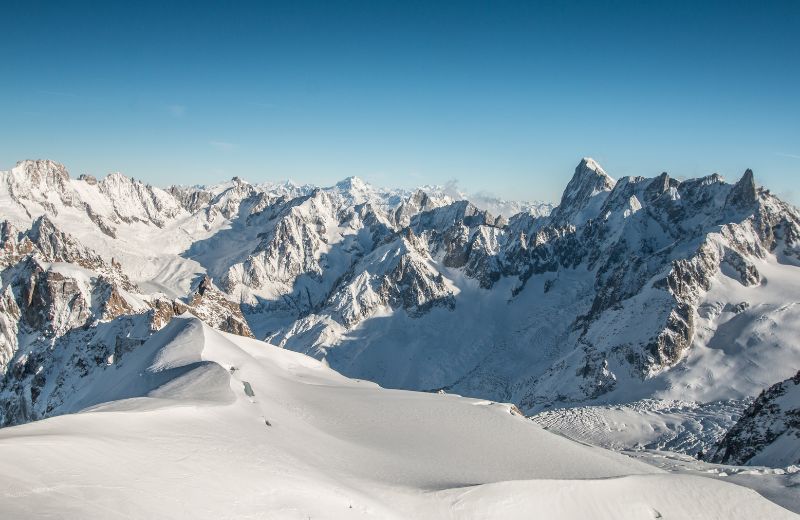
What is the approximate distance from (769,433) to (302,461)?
207 feet

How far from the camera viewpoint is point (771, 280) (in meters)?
153

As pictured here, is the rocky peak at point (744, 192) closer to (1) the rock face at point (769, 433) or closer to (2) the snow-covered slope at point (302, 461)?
(1) the rock face at point (769, 433)

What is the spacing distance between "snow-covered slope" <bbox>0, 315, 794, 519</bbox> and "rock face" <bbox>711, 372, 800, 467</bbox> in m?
31.8

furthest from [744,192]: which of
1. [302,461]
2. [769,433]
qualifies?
[302,461]

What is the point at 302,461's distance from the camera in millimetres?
27000

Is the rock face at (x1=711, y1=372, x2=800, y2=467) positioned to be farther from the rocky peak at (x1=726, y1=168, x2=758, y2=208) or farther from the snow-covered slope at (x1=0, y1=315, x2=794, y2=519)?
the rocky peak at (x1=726, y1=168, x2=758, y2=208)

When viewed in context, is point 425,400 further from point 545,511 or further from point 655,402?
point 655,402

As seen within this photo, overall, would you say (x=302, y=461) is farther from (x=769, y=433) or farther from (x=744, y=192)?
(x=744, y=192)

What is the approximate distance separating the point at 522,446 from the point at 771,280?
150 metres

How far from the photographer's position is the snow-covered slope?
18188 millimetres

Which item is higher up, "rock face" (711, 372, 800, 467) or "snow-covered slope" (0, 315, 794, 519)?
"snow-covered slope" (0, 315, 794, 519)

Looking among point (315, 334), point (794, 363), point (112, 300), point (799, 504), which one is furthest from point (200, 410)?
point (315, 334)

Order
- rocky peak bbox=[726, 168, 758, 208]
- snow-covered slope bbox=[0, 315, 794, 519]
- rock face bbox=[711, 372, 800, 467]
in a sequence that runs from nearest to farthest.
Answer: snow-covered slope bbox=[0, 315, 794, 519] → rock face bbox=[711, 372, 800, 467] → rocky peak bbox=[726, 168, 758, 208]

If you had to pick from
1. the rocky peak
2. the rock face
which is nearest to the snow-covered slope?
the rock face
